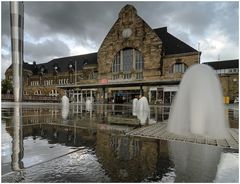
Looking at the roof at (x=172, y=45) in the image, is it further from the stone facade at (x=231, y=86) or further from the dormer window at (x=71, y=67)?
the dormer window at (x=71, y=67)

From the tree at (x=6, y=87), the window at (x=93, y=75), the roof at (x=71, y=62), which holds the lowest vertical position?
the tree at (x=6, y=87)

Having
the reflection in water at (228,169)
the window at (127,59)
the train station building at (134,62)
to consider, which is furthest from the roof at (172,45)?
the reflection in water at (228,169)

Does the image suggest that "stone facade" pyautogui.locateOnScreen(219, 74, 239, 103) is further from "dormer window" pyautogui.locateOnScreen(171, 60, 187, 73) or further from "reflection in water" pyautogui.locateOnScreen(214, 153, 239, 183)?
"reflection in water" pyautogui.locateOnScreen(214, 153, 239, 183)

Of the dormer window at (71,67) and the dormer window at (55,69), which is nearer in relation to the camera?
the dormer window at (71,67)

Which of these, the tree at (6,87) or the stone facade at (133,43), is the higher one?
the stone facade at (133,43)

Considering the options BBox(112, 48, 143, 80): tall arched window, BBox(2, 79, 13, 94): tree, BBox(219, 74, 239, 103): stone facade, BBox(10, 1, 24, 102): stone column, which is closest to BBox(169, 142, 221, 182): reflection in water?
BBox(10, 1, 24, 102): stone column

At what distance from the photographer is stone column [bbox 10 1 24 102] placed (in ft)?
131

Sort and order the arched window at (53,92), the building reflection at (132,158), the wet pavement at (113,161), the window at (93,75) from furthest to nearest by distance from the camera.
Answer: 1. the arched window at (53,92)
2. the window at (93,75)
3. the building reflection at (132,158)
4. the wet pavement at (113,161)

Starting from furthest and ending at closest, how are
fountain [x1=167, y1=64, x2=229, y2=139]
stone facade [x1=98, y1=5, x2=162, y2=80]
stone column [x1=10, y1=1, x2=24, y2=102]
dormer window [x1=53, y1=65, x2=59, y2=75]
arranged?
dormer window [x1=53, y1=65, x2=59, y2=75] → stone facade [x1=98, y1=5, x2=162, y2=80] → stone column [x1=10, y1=1, x2=24, y2=102] → fountain [x1=167, y1=64, x2=229, y2=139]

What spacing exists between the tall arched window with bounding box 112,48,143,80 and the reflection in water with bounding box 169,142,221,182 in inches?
1813

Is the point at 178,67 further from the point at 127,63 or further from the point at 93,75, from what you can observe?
the point at 93,75

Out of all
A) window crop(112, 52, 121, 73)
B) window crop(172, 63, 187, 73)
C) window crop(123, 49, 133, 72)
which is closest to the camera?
window crop(172, 63, 187, 73)

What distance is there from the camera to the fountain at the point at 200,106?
7.57 meters

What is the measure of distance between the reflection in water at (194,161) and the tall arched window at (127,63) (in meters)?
46.0
